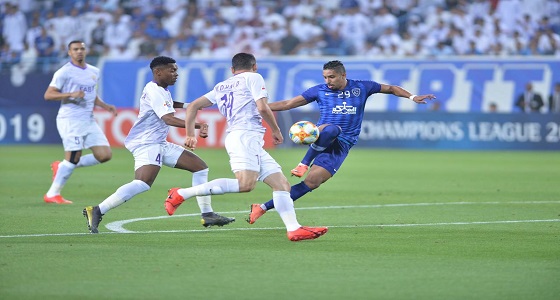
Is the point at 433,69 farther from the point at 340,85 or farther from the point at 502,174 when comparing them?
the point at 340,85

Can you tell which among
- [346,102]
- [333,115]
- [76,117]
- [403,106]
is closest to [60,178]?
[76,117]

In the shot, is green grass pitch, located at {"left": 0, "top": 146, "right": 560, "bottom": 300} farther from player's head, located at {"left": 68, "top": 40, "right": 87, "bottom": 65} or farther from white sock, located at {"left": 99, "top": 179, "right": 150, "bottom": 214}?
player's head, located at {"left": 68, "top": 40, "right": 87, "bottom": 65}

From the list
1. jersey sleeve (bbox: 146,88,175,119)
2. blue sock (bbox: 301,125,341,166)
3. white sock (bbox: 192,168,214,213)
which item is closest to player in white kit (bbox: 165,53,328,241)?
jersey sleeve (bbox: 146,88,175,119)

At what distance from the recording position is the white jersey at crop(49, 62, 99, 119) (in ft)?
49.2

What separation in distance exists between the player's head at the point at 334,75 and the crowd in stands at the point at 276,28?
60.8 feet

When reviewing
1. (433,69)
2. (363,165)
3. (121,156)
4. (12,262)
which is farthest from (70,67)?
(433,69)

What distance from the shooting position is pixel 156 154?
11164mm

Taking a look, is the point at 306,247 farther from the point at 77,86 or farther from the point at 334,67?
the point at 77,86

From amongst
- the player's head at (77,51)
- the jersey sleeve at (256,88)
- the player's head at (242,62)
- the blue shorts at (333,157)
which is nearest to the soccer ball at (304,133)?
the blue shorts at (333,157)

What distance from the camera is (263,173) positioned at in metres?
10.4

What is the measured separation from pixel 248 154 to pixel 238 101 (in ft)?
1.82

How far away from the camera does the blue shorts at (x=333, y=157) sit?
39.3 feet

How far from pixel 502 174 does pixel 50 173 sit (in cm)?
897

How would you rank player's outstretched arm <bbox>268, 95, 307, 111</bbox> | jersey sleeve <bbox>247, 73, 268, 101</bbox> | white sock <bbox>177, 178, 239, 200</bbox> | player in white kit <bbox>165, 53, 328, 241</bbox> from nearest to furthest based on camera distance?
jersey sleeve <bbox>247, 73, 268, 101</bbox>
player in white kit <bbox>165, 53, 328, 241</bbox>
white sock <bbox>177, 178, 239, 200</bbox>
player's outstretched arm <bbox>268, 95, 307, 111</bbox>
